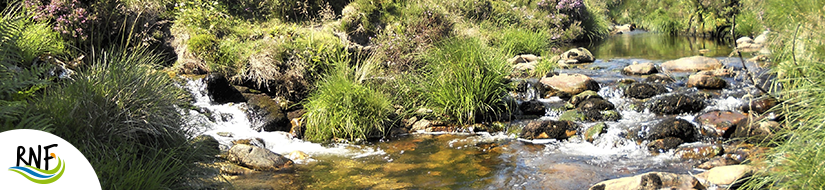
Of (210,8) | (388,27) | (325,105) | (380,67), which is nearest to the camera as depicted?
(325,105)

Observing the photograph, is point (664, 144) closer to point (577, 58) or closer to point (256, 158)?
point (256, 158)

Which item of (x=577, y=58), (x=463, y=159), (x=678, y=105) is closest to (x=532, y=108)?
(x=678, y=105)

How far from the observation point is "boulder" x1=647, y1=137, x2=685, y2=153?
7473 millimetres

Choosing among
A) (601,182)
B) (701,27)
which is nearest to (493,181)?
(601,182)

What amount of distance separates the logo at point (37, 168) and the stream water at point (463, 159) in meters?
2.05

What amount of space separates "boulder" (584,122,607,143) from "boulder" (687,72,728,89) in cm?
336

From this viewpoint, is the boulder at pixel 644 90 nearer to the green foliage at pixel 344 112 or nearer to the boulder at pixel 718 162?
the boulder at pixel 718 162

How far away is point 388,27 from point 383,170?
18.8 feet

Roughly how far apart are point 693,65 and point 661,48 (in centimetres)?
570

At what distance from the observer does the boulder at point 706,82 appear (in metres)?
10.4

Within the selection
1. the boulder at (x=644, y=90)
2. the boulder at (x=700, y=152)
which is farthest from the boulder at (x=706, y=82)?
the boulder at (x=700, y=152)

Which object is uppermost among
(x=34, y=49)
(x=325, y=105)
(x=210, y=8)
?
(x=210, y=8)

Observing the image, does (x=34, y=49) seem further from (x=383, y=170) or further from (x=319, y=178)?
(x=383, y=170)

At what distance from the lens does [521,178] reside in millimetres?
6500
